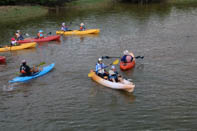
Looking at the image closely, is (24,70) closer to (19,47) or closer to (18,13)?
(19,47)

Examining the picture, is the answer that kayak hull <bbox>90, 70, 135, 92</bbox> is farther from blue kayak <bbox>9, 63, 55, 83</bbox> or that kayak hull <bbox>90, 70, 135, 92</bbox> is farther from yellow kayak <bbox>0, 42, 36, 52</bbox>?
yellow kayak <bbox>0, 42, 36, 52</bbox>

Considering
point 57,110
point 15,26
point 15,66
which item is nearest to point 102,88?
point 57,110

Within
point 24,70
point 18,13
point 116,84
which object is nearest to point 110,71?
point 116,84

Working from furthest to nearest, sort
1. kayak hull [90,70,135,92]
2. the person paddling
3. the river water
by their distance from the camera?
the person paddling, kayak hull [90,70,135,92], the river water

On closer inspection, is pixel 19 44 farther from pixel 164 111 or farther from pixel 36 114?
pixel 164 111

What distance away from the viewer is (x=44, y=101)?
15336 millimetres

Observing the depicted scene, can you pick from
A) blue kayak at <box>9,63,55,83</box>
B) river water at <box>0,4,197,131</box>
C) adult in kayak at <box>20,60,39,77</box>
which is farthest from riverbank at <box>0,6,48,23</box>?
adult in kayak at <box>20,60,39,77</box>

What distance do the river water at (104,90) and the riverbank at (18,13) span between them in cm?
2020

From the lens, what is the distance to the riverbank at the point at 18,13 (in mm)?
46209

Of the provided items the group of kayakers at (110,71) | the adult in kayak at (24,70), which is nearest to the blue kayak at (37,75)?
the adult in kayak at (24,70)

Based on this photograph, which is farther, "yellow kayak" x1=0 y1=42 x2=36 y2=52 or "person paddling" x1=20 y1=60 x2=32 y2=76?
"yellow kayak" x1=0 y1=42 x2=36 y2=52

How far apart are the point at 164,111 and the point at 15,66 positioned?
13783 mm

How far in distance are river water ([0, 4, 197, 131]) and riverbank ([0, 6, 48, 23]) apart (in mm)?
20197

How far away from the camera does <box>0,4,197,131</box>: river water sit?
12953 mm
